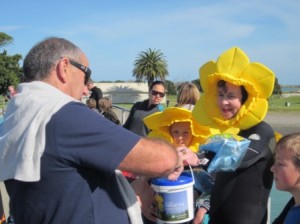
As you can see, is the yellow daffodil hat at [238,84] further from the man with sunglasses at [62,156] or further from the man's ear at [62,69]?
the man's ear at [62,69]

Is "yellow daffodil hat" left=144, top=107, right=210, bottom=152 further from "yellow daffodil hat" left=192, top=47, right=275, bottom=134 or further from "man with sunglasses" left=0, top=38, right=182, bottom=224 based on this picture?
"man with sunglasses" left=0, top=38, right=182, bottom=224

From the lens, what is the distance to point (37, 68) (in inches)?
74.5

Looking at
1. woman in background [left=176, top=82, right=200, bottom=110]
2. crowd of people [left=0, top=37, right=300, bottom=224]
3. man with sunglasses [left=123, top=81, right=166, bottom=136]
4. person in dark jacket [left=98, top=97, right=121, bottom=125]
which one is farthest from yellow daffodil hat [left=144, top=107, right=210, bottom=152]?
person in dark jacket [left=98, top=97, right=121, bottom=125]

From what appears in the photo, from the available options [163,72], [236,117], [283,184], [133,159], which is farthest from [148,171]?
[163,72]

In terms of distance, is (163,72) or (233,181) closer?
(233,181)

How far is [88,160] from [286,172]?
1.16 metres

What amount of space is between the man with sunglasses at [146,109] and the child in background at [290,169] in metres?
3.51

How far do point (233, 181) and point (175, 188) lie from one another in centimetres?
55

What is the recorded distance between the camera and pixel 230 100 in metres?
2.66

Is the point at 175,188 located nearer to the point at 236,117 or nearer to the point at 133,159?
the point at 133,159

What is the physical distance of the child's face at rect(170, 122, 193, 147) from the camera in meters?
3.28

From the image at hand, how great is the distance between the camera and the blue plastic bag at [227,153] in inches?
89.1

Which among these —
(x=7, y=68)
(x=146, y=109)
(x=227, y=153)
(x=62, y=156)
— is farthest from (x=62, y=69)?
(x=7, y=68)

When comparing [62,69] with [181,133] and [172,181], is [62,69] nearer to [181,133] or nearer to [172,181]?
[172,181]
